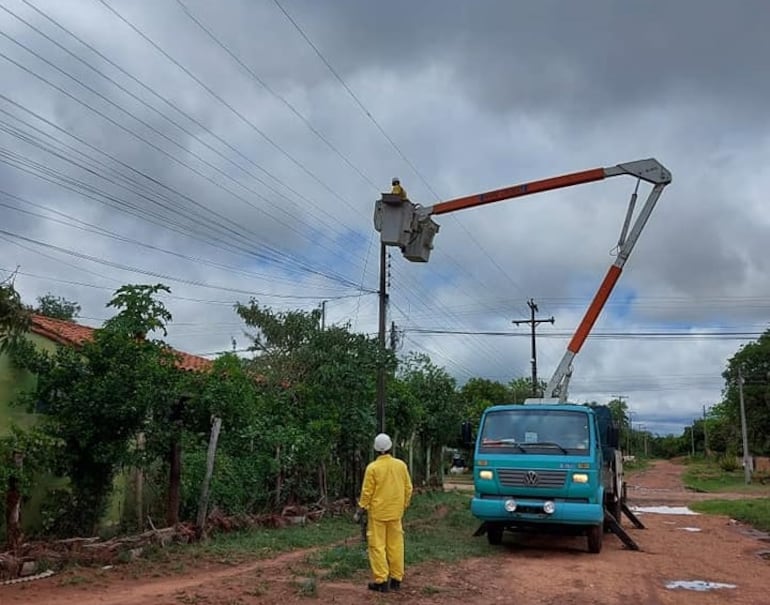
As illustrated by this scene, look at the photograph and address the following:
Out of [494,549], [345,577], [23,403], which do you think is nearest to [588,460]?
[494,549]

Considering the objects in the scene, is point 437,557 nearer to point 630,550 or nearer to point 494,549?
point 494,549

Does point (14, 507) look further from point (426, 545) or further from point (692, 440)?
point (692, 440)

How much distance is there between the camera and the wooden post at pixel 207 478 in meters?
12.2

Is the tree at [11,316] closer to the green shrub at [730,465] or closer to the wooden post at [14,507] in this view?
the wooden post at [14,507]

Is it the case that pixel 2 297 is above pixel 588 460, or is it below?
above

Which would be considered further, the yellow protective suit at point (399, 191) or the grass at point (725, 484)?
the grass at point (725, 484)

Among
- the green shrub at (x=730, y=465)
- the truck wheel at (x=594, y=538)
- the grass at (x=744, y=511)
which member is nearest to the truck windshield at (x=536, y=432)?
the truck wheel at (x=594, y=538)

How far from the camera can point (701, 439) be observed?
112m

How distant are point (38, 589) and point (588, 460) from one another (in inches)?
318

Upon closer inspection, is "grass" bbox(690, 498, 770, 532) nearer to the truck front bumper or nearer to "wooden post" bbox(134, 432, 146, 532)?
the truck front bumper

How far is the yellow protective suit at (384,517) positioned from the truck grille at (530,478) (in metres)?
3.83

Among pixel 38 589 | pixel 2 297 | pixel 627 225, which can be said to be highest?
pixel 627 225

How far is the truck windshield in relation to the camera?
12.8 metres

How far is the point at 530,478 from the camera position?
40.9ft
